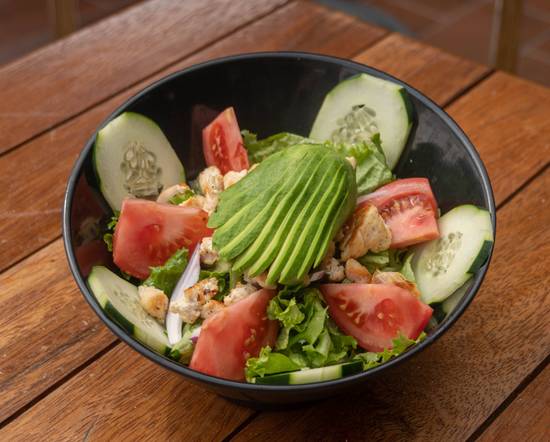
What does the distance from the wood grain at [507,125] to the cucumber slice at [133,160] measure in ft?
1.85

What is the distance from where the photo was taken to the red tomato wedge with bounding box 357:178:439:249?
109 centimetres

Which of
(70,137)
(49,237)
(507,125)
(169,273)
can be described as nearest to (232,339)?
(169,273)

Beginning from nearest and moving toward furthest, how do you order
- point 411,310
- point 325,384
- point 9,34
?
point 325,384 → point 411,310 → point 9,34

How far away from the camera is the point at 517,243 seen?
1289mm

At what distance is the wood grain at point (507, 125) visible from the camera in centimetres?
142

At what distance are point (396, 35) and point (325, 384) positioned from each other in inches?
41.4

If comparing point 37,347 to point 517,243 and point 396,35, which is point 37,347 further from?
point 396,35

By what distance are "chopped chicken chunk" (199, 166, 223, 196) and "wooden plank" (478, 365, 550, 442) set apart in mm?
490

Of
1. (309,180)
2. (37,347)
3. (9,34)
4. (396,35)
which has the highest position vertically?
(309,180)

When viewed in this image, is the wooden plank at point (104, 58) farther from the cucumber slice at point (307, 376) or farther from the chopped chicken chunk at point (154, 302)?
the cucumber slice at point (307, 376)

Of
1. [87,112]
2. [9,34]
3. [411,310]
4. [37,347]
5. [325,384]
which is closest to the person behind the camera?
[325,384]

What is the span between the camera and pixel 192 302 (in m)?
1.02

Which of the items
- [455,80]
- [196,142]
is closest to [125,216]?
[196,142]

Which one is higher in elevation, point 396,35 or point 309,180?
point 309,180
